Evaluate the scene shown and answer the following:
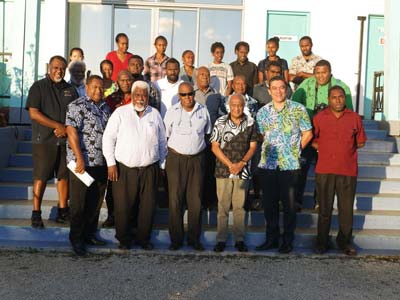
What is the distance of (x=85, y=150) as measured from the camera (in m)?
5.29

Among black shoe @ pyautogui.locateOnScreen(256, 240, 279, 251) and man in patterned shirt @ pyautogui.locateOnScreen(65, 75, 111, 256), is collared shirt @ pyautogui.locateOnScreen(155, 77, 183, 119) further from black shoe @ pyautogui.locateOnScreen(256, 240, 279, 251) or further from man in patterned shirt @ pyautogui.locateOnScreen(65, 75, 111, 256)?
black shoe @ pyautogui.locateOnScreen(256, 240, 279, 251)

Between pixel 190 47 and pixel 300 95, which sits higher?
pixel 190 47

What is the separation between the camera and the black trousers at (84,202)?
532 centimetres

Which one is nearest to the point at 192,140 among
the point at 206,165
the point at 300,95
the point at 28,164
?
the point at 206,165

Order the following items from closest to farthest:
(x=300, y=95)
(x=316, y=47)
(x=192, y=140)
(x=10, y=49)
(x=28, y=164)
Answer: (x=192, y=140) → (x=300, y=95) → (x=28, y=164) → (x=10, y=49) → (x=316, y=47)

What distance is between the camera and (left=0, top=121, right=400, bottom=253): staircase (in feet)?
19.0

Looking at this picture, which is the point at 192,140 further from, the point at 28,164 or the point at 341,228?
the point at 28,164

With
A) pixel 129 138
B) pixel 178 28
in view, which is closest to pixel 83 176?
pixel 129 138

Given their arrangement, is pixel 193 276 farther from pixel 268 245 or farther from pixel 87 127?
pixel 87 127

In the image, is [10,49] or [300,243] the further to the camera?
[10,49]

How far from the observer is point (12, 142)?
747cm

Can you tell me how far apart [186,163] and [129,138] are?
2.40ft

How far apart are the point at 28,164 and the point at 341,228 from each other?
4.66 meters

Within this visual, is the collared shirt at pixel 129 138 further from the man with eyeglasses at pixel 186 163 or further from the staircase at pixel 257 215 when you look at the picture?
the staircase at pixel 257 215
